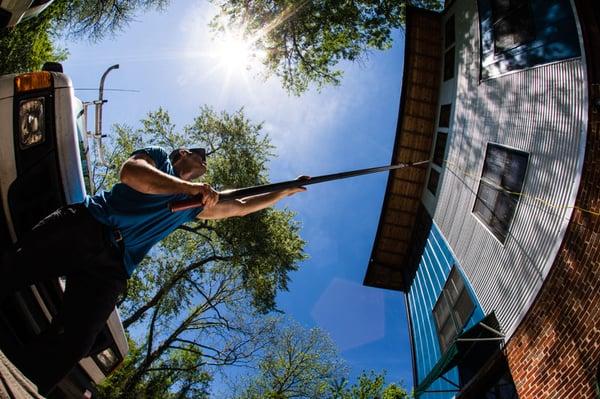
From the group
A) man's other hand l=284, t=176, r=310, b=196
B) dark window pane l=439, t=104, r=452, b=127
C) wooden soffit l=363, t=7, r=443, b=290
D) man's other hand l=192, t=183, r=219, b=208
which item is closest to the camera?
man's other hand l=192, t=183, r=219, b=208

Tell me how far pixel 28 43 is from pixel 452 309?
48.9ft

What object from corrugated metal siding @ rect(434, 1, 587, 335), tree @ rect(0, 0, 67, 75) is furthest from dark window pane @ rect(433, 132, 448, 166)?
tree @ rect(0, 0, 67, 75)

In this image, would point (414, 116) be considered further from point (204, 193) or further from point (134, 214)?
point (134, 214)

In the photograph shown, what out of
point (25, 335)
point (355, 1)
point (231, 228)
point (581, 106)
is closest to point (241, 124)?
point (231, 228)

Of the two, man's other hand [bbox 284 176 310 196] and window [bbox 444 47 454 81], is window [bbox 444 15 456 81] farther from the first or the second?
man's other hand [bbox 284 176 310 196]

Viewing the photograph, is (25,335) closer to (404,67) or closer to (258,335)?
(404,67)

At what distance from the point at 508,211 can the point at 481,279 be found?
1.72 meters

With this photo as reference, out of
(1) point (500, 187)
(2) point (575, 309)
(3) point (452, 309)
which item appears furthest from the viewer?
(3) point (452, 309)

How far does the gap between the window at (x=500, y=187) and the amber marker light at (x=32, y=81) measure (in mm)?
7668

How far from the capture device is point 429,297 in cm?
1072

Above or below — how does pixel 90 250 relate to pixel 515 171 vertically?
below

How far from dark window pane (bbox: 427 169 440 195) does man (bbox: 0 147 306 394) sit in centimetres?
985

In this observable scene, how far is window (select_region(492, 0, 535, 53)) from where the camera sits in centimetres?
688

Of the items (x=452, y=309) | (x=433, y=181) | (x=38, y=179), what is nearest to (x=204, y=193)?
(x=38, y=179)
